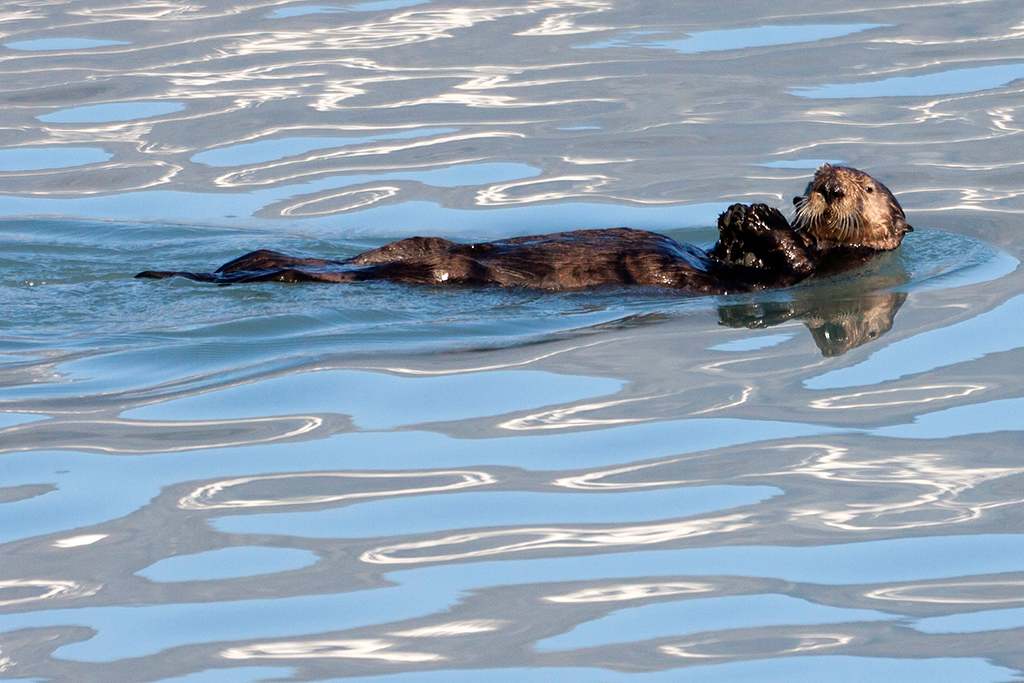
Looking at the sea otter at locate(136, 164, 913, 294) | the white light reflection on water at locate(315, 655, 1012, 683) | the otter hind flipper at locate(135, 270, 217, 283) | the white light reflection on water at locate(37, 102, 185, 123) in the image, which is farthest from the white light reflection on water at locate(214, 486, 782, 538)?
the white light reflection on water at locate(37, 102, 185, 123)

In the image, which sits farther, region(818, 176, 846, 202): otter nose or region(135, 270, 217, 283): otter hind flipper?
region(818, 176, 846, 202): otter nose

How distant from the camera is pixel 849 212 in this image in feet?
26.8

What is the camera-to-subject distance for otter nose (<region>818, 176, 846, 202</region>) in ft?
26.4

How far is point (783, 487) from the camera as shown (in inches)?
202

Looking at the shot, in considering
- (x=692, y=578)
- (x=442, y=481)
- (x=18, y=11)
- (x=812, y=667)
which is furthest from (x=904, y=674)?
(x=18, y=11)

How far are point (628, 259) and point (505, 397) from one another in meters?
1.86

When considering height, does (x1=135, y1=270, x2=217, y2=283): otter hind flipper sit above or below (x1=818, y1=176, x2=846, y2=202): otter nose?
below

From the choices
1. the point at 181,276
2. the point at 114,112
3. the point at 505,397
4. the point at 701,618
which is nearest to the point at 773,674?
the point at 701,618

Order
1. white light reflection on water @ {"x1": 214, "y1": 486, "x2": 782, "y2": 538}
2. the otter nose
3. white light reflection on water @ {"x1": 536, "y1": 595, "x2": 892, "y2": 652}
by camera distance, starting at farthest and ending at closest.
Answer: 1. the otter nose
2. white light reflection on water @ {"x1": 214, "y1": 486, "x2": 782, "y2": 538}
3. white light reflection on water @ {"x1": 536, "y1": 595, "x2": 892, "y2": 652}

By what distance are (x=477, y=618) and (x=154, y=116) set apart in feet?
29.1

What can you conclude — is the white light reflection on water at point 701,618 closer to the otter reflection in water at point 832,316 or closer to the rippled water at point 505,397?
the rippled water at point 505,397

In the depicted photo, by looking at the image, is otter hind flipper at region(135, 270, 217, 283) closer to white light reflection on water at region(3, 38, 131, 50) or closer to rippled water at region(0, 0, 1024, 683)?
rippled water at region(0, 0, 1024, 683)

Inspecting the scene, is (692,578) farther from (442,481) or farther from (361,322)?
(361,322)

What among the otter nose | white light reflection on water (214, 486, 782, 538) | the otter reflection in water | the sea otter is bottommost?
white light reflection on water (214, 486, 782, 538)
